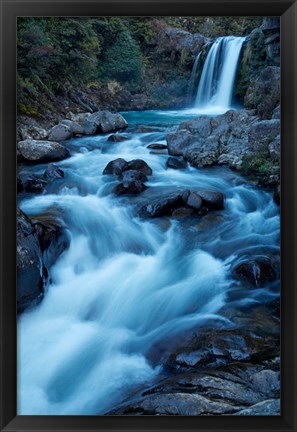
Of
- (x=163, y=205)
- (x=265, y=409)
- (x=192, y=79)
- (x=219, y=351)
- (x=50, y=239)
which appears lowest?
(x=265, y=409)

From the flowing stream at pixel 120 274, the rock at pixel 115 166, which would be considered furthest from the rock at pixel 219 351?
the rock at pixel 115 166

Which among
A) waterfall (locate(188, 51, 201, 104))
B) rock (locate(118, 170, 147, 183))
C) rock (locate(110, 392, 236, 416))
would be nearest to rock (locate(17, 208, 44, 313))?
rock (locate(118, 170, 147, 183))

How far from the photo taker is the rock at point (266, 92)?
1777 millimetres

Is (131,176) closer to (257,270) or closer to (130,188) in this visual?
(130,188)

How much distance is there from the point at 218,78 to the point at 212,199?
0.45 meters

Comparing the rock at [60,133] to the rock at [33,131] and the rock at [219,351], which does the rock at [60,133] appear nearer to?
the rock at [33,131]

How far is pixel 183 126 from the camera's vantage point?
71.0 inches

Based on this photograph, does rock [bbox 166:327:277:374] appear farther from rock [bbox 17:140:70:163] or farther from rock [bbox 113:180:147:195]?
rock [bbox 17:140:70:163]

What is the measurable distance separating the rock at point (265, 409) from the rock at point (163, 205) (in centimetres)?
75

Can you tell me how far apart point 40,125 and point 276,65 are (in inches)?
34.9
